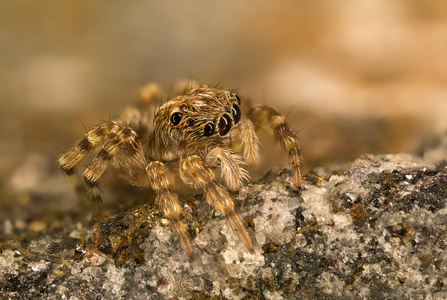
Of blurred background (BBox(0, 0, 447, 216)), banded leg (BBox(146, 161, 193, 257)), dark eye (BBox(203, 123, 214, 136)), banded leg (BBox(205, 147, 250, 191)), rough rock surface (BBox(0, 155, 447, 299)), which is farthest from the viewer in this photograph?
blurred background (BBox(0, 0, 447, 216))

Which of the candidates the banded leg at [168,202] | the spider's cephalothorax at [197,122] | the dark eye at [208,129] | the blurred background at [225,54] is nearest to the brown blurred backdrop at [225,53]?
the blurred background at [225,54]

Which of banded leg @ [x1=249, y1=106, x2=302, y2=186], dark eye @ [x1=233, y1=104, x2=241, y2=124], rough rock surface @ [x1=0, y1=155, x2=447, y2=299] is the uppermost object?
dark eye @ [x1=233, y1=104, x2=241, y2=124]

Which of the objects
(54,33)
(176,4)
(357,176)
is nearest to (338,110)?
(176,4)

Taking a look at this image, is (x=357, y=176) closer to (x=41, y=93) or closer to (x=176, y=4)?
(x=176, y=4)

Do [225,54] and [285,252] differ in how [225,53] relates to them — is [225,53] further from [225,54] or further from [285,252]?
[285,252]

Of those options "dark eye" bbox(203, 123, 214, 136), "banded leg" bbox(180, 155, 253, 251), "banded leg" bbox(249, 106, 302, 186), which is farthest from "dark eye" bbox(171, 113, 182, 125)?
"banded leg" bbox(249, 106, 302, 186)

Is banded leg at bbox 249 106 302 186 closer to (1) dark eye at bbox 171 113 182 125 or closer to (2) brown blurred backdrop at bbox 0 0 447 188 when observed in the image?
(1) dark eye at bbox 171 113 182 125

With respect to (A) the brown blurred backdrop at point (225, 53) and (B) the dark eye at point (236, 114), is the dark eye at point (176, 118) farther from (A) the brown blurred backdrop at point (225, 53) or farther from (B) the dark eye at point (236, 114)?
(A) the brown blurred backdrop at point (225, 53)

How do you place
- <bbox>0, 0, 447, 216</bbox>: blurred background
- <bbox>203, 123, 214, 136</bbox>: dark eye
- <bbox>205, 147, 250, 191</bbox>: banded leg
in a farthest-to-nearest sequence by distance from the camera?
<bbox>0, 0, 447, 216</bbox>: blurred background, <bbox>203, 123, 214, 136</bbox>: dark eye, <bbox>205, 147, 250, 191</bbox>: banded leg
